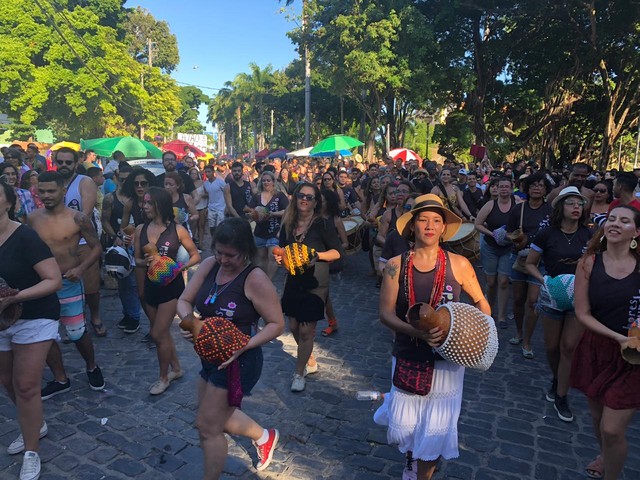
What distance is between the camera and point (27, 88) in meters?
30.2

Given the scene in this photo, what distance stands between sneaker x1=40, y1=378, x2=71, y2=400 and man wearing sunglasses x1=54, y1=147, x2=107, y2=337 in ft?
3.98

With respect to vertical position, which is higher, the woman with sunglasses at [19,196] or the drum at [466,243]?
the woman with sunglasses at [19,196]

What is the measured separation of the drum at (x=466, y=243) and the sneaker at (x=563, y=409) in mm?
2773

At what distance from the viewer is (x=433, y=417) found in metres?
2.78

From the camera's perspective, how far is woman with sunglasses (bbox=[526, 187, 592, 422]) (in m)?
4.23

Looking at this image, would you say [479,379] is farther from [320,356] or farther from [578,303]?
[578,303]

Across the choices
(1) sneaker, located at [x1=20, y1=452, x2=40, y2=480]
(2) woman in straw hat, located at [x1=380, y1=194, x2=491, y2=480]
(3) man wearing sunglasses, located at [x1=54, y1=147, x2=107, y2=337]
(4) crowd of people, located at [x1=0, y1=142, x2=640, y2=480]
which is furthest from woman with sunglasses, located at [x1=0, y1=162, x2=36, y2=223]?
(2) woman in straw hat, located at [x1=380, y1=194, x2=491, y2=480]

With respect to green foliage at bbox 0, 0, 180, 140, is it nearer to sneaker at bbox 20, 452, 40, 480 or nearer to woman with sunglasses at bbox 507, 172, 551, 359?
woman with sunglasses at bbox 507, 172, 551, 359

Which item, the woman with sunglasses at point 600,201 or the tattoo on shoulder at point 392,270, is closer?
the tattoo on shoulder at point 392,270

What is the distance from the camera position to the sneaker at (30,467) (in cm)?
330

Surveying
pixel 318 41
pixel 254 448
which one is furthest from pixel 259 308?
pixel 318 41

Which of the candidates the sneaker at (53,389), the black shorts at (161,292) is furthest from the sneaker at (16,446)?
the black shorts at (161,292)

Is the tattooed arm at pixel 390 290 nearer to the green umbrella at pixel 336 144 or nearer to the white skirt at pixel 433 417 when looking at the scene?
the white skirt at pixel 433 417

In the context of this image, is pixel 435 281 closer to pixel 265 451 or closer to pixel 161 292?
pixel 265 451
